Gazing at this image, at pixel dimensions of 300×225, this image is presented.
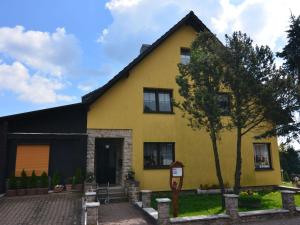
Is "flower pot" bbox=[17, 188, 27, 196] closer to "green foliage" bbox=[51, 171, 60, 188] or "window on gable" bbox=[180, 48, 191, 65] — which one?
"green foliage" bbox=[51, 171, 60, 188]

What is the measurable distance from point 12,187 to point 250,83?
11.3m

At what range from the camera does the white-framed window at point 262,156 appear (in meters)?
16.4

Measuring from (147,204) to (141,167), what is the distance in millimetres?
3401

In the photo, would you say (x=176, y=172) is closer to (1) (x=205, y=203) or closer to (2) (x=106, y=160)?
(1) (x=205, y=203)

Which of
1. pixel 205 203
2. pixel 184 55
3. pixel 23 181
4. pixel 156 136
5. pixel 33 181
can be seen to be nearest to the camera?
pixel 205 203

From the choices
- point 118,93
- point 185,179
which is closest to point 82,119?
point 118,93

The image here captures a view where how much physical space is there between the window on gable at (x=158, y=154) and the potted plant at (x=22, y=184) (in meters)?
5.73

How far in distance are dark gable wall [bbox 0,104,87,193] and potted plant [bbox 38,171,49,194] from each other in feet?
1.25

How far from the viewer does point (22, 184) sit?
12.5 metres

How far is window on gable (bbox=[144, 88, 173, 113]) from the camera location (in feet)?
49.3

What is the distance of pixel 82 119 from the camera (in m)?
13.9

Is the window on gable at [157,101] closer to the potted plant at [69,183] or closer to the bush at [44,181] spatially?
the potted plant at [69,183]

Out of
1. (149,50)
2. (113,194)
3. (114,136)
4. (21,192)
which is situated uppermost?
(149,50)

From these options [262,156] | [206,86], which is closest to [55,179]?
[206,86]
